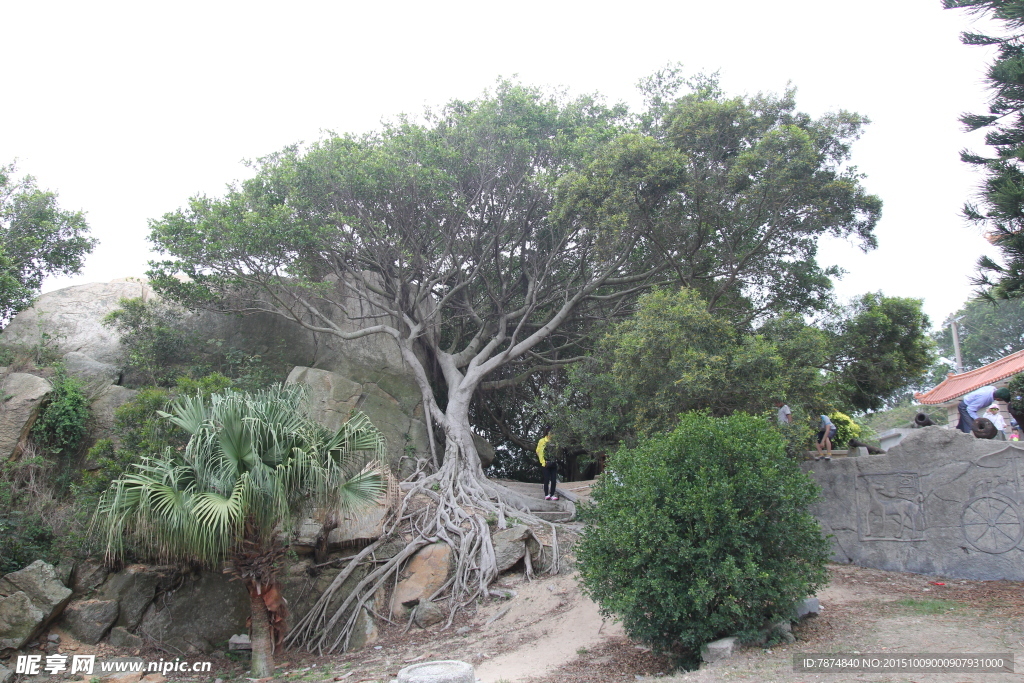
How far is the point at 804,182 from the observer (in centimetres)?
1210

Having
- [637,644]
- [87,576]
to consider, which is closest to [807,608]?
[637,644]

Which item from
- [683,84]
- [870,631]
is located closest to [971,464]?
[870,631]

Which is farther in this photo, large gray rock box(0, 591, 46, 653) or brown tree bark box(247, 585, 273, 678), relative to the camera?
large gray rock box(0, 591, 46, 653)

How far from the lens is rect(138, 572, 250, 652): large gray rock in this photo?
10.9 m

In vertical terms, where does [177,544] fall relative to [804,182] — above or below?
below

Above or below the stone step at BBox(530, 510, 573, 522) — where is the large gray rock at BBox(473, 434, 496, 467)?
above

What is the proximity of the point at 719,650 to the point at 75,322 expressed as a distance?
54.5 ft

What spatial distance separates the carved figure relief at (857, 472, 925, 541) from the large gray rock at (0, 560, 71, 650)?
12.3 metres

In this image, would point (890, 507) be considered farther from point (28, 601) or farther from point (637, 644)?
point (28, 601)

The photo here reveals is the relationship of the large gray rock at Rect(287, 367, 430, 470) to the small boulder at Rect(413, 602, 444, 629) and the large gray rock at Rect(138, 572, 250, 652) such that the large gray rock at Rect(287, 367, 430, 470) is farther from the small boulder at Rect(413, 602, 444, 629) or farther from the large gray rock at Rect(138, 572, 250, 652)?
the small boulder at Rect(413, 602, 444, 629)

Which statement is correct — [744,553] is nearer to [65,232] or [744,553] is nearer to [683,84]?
[683,84]

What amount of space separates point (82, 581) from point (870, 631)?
37.4 feet

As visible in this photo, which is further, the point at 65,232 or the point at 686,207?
the point at 65,232

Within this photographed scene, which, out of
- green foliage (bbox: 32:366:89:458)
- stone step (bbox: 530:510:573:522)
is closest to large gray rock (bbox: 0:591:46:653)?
green foliage (bbox: 32:366:89:458)
